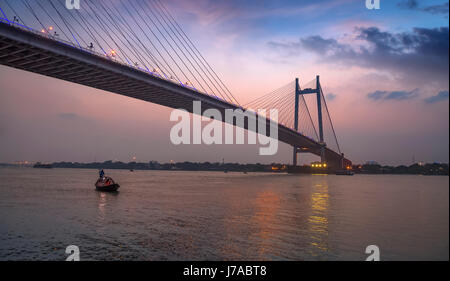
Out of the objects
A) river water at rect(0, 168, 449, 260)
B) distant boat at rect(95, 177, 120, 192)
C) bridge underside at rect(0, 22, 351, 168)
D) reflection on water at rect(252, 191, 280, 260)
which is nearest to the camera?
river water at rect(0, 168, 449, 260)

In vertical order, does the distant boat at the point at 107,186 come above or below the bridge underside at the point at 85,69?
below

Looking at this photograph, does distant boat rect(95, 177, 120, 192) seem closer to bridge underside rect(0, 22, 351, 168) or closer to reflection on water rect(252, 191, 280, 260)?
bridge underside rect(0, 22, 351, 168)

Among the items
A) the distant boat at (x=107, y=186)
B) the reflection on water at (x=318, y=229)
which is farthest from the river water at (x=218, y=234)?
the distant boat at (x=107, y=186)

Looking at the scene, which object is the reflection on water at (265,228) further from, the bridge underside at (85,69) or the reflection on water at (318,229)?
the bridge underside at (85,69)

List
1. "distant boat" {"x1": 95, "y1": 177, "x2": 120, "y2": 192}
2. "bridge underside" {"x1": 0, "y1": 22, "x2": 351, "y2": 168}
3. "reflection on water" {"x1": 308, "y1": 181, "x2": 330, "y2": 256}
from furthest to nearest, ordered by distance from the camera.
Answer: "distant boat" {"x1": 95, "y1": 177, "x2": 120, "y2": 192}, "bridge underside" {"x1": 0, "y1": 22, "x2": 351, "y2": 168}, "reflection on water" {"x1": 308, "y1": 181, "x2": 330, "y2": 256}

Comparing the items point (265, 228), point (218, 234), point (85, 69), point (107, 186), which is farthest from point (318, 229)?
point (85, 69)

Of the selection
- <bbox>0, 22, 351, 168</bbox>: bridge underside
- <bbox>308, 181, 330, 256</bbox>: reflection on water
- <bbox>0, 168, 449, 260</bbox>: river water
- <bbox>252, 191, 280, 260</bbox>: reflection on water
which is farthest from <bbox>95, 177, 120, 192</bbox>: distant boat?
<bbox>308, 181, 330, 256</bbox>: reflection on water

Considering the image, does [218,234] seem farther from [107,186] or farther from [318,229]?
[107,186]

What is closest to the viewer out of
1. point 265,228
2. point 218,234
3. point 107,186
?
point 218,234
